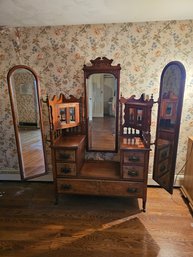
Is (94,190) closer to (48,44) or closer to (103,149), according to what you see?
(103,149)

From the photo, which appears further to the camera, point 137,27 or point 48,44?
point 48,44

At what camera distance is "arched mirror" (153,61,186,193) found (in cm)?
171

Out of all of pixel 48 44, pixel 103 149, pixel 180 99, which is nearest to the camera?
pixel 180 99

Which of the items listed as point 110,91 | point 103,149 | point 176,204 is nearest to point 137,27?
point 110,91

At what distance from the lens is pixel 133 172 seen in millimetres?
1990

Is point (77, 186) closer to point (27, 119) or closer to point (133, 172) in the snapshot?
point (133, 172)

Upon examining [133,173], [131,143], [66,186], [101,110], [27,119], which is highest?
[101,110]

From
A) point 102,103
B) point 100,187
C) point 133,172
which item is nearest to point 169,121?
point 133,172

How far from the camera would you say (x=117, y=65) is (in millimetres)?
2115

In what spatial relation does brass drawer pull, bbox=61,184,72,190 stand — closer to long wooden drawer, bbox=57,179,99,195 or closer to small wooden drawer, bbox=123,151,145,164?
long wooden drawer, bbox=57,179,99,195

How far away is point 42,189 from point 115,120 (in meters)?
1.52

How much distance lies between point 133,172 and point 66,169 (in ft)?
2.69

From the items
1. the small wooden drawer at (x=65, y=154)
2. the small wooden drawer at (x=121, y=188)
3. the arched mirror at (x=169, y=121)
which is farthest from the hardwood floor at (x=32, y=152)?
the arched mirror at (x=169, y=121)

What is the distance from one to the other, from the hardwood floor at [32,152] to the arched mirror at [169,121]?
1.70 meters
